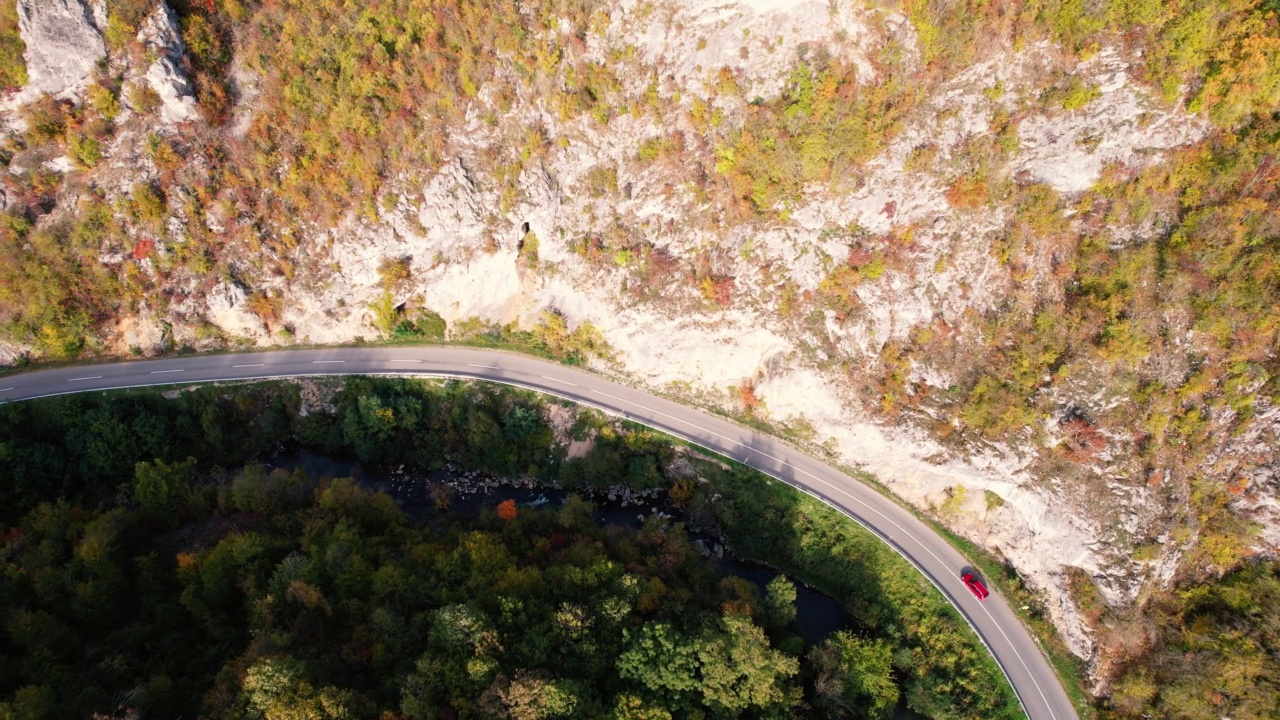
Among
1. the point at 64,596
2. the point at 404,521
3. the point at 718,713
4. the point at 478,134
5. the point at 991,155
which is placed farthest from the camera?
the point at 478,134

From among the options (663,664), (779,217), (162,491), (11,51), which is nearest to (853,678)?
(663,664)

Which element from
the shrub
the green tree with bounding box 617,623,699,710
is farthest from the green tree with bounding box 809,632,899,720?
the shrub

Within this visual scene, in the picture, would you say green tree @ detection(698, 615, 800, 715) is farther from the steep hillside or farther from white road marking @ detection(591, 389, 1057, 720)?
the steep hillside

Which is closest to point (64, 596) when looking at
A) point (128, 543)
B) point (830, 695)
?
point (128, 543)

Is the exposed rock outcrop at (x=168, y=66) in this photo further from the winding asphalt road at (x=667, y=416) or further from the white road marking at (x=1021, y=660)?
the white road marking at (x=1021, y=660)

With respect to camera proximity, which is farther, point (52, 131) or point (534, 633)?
point (52, 131)

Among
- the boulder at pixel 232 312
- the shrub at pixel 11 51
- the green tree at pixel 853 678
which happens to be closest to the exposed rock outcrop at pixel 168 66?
the shrub at pixel 11 51

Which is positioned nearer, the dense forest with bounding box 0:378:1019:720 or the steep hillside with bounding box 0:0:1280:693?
the dense forest with bounding box 0:378:1019:720

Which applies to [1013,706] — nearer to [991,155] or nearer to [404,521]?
[991,155]
